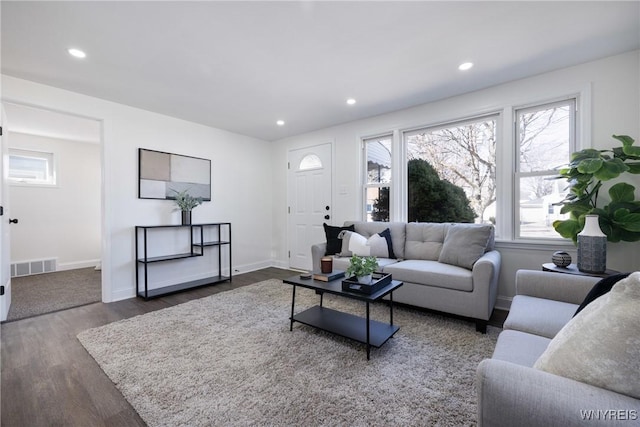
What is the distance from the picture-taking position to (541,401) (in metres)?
0.74

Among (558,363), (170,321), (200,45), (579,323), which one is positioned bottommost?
(170,321)

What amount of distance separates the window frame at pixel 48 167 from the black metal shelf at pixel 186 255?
111 inches

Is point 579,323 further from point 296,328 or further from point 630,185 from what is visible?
point 630,185

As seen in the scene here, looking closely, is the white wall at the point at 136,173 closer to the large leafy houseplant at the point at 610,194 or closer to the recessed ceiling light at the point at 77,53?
the recessed ceiling light at the point at 77,53

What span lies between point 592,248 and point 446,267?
1.09 meters

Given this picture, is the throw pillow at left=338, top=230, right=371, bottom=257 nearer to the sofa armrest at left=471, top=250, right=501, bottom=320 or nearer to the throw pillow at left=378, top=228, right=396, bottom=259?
the throw pillow at left=378, top=228, right=396, bottom=259

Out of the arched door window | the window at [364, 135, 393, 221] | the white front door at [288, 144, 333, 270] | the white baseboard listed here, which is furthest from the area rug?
the white baseboard

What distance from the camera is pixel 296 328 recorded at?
2396 mm

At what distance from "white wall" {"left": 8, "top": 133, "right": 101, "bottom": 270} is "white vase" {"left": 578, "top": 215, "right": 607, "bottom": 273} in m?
7.18

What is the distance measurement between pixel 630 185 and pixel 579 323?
7.44 ft

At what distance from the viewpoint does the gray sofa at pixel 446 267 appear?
234 centimetres

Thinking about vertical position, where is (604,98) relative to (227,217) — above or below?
above

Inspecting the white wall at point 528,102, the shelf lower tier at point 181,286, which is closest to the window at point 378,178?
the white wall at point 528,102

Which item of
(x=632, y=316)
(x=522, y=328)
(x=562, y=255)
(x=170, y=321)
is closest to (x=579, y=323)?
(x=632, y=316)
